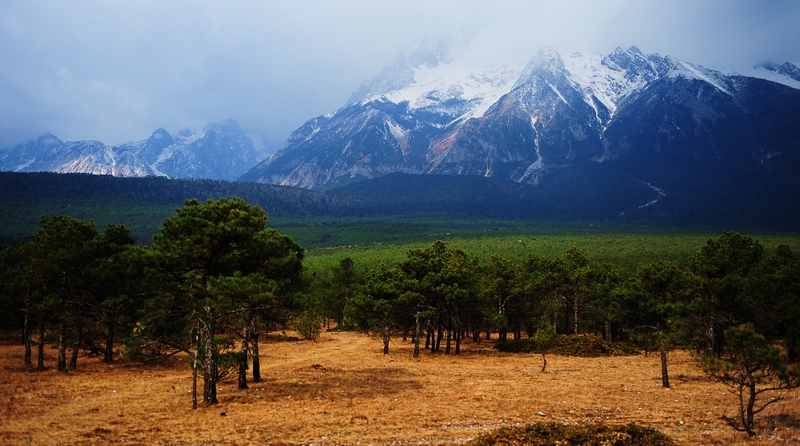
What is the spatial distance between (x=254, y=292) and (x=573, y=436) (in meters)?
16.2

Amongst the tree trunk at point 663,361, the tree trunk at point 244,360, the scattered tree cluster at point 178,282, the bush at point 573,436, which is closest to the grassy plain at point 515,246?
the tree trunk at point 663,361

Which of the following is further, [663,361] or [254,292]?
[663,361]

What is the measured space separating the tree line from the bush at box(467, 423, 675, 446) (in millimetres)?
5007

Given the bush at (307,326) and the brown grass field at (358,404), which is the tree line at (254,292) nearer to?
the brown grass field at (358,404)

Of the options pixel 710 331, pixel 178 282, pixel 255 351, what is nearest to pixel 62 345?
pixel 255 351

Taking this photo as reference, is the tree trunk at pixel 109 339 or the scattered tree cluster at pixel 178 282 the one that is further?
the tree trunk at pixel 109 339

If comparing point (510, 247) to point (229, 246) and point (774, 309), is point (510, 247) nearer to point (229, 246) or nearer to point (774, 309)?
point (774, 309)

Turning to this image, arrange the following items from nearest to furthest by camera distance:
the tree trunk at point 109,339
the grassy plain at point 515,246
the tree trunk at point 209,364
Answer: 1. the tree trunk at point 209,364
2. the tree trunk at point 109,339
3. the grassy plain at point 515,246

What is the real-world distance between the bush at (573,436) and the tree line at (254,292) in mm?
5007

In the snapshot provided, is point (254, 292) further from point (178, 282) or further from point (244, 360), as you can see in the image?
point (244, 360)

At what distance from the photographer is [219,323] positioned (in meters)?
24.6

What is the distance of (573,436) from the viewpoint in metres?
15.7

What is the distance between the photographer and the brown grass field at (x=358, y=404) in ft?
60.7

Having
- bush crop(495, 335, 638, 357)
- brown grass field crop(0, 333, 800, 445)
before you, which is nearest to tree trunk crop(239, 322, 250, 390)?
brown grass field crop(0, 333, 800, 445)
